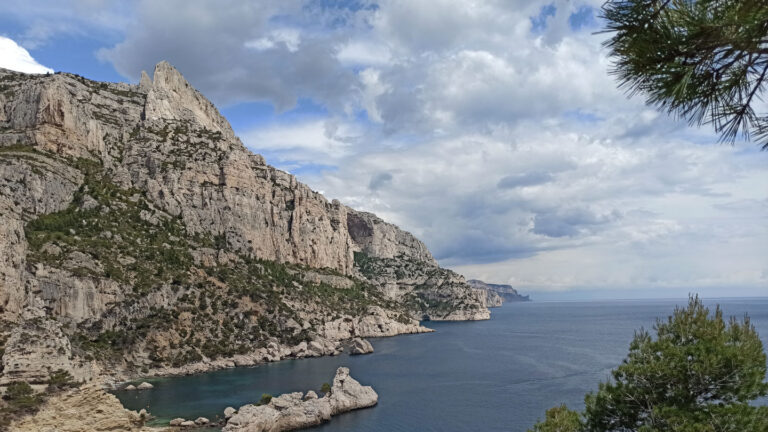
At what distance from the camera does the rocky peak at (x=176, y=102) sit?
135 m

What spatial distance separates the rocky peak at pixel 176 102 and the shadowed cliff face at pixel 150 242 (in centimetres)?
87

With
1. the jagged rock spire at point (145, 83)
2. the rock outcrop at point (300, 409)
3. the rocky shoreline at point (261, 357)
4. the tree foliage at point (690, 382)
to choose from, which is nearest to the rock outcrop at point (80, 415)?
the rock outcrop at point (300, 409)

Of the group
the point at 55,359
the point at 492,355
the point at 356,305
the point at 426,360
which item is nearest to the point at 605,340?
the point at 492,355

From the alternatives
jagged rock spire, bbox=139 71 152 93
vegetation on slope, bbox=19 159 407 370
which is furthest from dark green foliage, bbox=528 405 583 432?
jagged rock spire, bbox=139 71 152 93

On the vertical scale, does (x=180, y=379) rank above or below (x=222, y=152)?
below

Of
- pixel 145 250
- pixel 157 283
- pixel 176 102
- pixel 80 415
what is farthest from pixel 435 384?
pixel 176 102

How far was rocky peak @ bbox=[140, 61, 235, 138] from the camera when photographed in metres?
135

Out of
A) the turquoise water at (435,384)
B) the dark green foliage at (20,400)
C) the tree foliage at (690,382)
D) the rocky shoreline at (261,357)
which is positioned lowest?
the turquoise water at (435,384)

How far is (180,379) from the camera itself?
→ 7219cm

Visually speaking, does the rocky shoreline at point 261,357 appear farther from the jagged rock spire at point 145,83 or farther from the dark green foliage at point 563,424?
the jagged rock spire at point 145,83

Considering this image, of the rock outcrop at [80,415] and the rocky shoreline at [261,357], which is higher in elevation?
the rock outcrop at [80,415]

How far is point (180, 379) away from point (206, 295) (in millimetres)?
19602

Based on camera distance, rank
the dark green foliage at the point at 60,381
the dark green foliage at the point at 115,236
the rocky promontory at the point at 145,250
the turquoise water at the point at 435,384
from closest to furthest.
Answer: the dark green foliage at the point at 60,381
the turquoise water at the point at 435,384
the rocky promontory at the point at 145,250
the dark green foliage at the point at 115,236

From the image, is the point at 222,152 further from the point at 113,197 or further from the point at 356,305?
the point at 356,305
